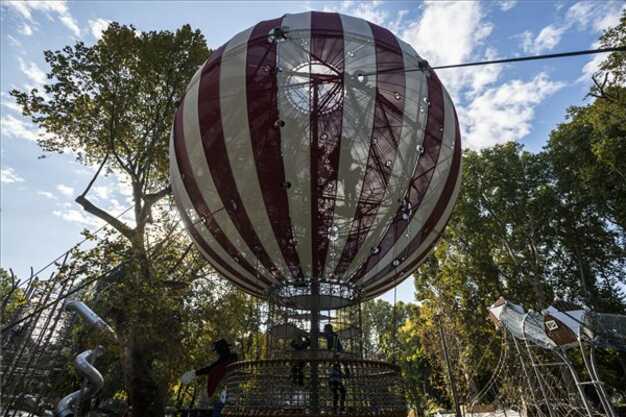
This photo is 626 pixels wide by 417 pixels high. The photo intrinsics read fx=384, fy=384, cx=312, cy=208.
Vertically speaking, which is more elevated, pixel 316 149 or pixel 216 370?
pixel 316 149

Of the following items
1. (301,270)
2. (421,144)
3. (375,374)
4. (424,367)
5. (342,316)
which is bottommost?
(375,374)

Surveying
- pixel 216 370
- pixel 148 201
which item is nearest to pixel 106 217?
pixel 148 201

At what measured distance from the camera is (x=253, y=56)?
4.91 m

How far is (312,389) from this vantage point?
3.68 meters

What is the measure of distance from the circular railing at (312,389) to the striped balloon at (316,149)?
1500 millimetres

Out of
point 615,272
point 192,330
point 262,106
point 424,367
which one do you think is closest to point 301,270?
point 262,106

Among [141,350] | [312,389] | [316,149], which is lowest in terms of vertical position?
[312,389]

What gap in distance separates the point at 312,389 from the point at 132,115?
1310cm

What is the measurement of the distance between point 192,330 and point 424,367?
2817cm

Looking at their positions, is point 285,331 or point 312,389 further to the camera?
point 285,331

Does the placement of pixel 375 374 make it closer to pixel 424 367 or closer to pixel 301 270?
pixel 301 270

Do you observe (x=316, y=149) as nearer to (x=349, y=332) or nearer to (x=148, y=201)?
(x=349, y=332)

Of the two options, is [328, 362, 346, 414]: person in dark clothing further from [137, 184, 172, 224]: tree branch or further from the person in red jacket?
[137, 184, 172, 224]: tree branch

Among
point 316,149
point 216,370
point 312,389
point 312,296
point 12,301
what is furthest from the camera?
point 12,301
